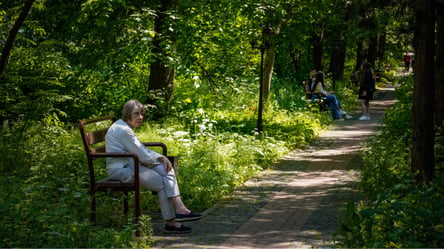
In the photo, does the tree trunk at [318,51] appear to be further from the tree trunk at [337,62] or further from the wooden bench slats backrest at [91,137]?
the wooden bench slats backrest at [91,137]

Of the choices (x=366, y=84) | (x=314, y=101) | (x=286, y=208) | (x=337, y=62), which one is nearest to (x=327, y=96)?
(x=314, y=101)

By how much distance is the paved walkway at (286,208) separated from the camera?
26.2 ft

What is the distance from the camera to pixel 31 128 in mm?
12797

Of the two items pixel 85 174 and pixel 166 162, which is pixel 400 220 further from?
pixel 85 174

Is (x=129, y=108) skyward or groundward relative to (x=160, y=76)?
groundward

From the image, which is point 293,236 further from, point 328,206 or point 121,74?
point 121,74

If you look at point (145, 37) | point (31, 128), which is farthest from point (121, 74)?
point (31, 128)

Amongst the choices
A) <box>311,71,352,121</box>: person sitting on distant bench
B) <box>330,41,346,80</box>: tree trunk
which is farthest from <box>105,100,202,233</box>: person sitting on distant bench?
<box>330,41,346,80</box>: tree trunk

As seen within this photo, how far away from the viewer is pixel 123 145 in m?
8.49

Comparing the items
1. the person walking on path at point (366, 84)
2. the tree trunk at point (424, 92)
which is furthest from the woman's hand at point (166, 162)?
the person walking on path at point (366, 84)

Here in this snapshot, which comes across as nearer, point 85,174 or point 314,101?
point 85,174

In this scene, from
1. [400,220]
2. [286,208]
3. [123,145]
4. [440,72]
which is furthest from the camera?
[440,72]

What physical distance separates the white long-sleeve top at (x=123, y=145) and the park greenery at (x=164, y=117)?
523mm

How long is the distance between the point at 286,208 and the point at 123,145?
2.64 metres
